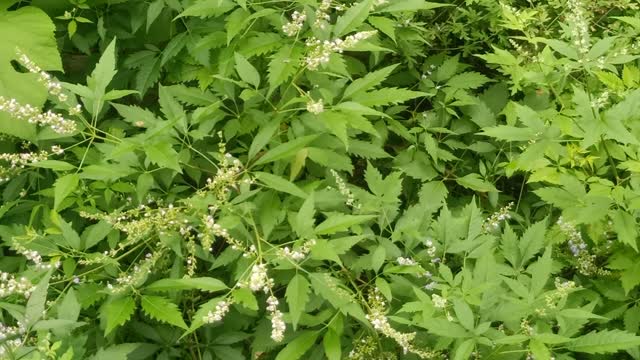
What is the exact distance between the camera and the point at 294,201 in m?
2.44

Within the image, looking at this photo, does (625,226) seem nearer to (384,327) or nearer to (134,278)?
(384,327)

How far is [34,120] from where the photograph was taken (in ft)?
6.82

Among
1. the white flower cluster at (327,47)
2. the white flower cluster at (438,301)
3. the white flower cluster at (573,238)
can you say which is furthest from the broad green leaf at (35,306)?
the white flower cluster at (573,238)

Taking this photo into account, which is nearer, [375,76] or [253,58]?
[375,76]

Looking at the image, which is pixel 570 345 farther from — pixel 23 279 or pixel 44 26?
pixel 44 26

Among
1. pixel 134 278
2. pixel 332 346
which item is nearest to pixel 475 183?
pixel 332 346

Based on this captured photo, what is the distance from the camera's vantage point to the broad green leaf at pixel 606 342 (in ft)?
6.63

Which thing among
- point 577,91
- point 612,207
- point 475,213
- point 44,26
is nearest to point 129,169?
point 44,26

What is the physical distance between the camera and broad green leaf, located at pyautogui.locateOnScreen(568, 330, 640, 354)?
6.63 feet

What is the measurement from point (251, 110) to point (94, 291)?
3.13ft

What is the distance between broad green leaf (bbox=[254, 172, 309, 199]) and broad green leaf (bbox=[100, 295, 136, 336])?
2.11 ft

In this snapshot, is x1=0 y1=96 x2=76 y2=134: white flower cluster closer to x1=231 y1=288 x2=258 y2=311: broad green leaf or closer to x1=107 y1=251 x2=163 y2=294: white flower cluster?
x1=107 y1=251 x2=163 y2=294: white flower cluster

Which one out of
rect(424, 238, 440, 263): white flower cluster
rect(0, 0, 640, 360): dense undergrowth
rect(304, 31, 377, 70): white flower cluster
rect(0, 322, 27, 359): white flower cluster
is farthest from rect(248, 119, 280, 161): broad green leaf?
rect(0, 322, 27, 359): white flower cluster

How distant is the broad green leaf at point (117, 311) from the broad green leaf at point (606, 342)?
1564mm
